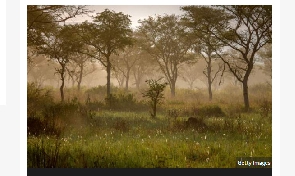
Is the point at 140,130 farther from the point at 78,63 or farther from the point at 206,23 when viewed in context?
→ the point at 78,63

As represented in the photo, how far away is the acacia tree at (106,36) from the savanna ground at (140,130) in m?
1.25

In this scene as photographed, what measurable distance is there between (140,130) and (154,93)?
168cm

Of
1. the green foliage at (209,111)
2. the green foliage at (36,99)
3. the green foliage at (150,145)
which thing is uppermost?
the green foliage at (36,99)

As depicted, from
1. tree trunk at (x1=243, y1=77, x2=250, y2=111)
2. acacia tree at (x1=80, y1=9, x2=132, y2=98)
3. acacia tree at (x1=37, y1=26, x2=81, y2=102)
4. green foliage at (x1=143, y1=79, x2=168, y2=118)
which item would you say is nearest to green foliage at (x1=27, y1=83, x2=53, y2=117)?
acacia tree at (x1=37, y1=26, x2=81, y2=102)

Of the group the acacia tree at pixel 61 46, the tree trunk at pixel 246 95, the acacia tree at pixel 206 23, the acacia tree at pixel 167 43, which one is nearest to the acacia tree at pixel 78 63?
the acacia tree at pixel 61 46

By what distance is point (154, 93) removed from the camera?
902cm

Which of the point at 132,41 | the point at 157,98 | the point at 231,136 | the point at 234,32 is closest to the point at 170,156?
the point at 231,136

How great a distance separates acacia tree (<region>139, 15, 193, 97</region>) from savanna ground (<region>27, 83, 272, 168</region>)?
6.25 ft

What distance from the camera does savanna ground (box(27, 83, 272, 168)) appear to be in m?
6.13

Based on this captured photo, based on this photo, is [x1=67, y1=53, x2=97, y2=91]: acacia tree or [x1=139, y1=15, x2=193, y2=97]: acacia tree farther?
[x1=139, y1=15, x2=193, y2=97]: acacia tree

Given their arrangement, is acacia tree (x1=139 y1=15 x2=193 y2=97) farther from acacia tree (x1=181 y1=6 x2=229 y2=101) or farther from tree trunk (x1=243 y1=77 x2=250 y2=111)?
tree trunk (x1=243 y1=77 x2=250 y2=111)

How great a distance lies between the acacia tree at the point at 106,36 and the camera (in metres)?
9.24

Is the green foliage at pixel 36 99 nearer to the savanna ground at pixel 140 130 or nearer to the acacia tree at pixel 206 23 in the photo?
the savanna ground at pixel 140 130

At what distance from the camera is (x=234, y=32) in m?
10.3
